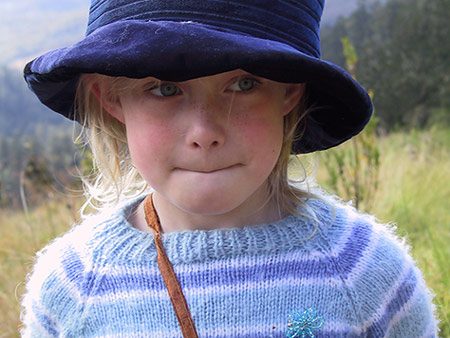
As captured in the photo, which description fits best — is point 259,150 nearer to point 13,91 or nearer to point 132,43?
point 132,43

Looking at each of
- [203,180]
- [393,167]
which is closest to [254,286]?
[203,180]

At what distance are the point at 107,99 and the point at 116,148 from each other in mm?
245

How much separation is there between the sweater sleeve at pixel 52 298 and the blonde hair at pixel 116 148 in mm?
286

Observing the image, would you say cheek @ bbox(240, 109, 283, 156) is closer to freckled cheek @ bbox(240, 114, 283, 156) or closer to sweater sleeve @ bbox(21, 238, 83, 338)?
A: freckled cheek @ bbox(240, 114, 283, 156)

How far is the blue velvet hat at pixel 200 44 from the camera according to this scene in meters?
0.96

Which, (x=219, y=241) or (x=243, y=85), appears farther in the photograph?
(x=219, y=241)

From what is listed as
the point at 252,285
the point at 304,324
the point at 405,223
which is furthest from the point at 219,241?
the point at 405,223

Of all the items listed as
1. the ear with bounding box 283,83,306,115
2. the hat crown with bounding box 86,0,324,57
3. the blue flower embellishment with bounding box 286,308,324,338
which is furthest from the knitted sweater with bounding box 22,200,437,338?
the hat crown with bounding box 86,0,324,57

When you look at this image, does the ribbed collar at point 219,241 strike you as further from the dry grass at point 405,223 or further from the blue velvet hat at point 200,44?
the dry grass at point 405,223

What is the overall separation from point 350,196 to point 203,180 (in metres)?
2.42

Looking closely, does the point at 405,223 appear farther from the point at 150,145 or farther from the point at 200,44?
the point at 200,44

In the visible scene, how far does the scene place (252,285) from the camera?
131cm

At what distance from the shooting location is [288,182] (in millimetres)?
1602

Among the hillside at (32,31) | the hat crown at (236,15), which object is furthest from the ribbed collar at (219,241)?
the hillside at (32,31)
